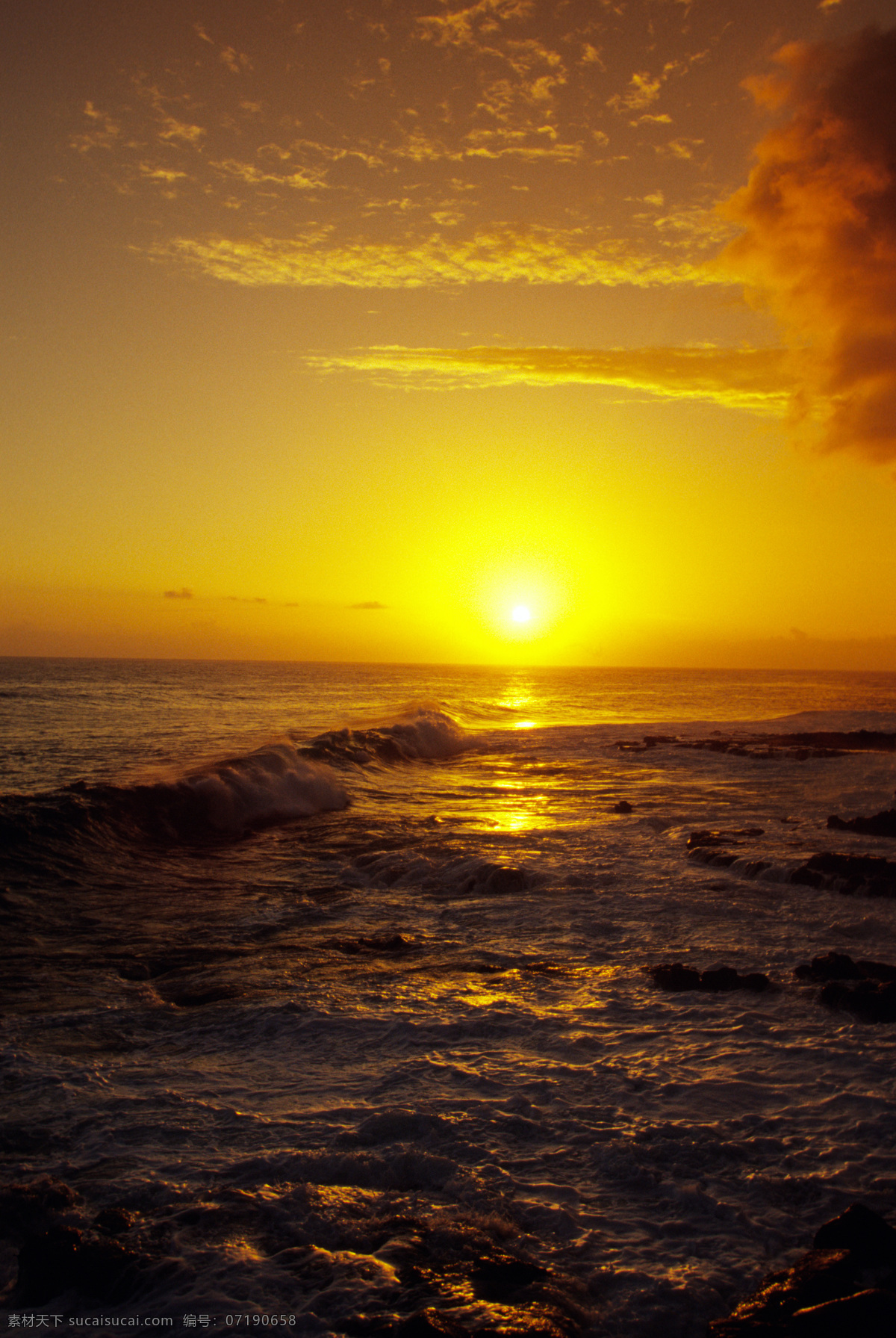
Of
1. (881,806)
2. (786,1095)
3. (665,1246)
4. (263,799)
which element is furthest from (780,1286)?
(881,806)

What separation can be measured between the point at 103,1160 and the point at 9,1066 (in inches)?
67.9

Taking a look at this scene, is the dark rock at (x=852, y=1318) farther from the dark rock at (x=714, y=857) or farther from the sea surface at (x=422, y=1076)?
the dark rock at (x=714, y=857)

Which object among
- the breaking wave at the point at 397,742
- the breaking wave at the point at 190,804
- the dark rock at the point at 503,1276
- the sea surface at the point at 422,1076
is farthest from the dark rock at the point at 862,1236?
the breaking wave at the point at 397,742

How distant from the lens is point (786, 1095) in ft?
17.8

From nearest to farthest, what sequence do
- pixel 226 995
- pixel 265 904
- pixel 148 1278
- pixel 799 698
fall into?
pixel 148 1278 < pixel 226 995 < pixel 265 904 < pixel 799 698

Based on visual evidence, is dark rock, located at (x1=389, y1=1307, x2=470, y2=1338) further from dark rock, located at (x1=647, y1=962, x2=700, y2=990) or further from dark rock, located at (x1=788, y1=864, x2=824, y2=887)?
dark rock, located at (x1=788, y1=864, x2=824, y2=887)

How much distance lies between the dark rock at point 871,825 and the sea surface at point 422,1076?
103cm

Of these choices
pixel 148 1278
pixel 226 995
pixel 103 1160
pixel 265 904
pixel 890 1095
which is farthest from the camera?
pixel 265 904

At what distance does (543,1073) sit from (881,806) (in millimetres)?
16800

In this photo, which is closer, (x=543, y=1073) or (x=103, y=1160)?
(x=103, y=1160)

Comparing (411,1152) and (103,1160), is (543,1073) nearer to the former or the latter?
(411,1152)

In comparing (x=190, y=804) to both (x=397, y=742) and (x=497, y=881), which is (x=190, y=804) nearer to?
(x=497, y=881)

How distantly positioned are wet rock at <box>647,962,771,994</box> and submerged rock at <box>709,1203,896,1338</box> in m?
3.52

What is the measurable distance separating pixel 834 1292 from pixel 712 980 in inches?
163
